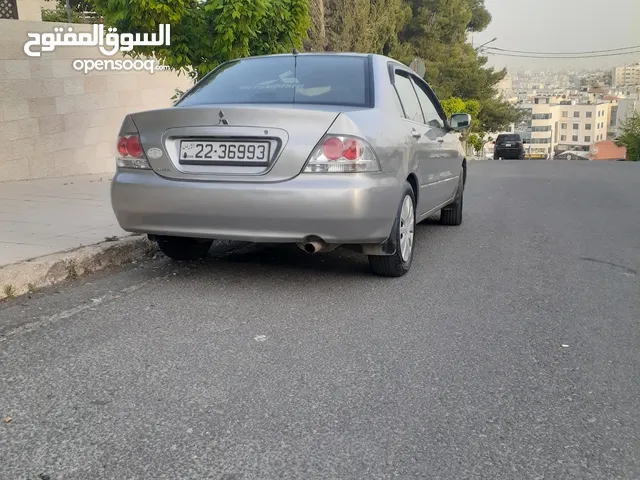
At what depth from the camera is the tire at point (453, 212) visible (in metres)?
7.28

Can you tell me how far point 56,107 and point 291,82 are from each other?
6.69 m

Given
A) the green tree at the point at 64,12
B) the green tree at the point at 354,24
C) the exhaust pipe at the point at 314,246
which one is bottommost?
the exhaust pipe at the point at 314,246

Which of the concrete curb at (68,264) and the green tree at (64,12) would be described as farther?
the green tree at (64,12)

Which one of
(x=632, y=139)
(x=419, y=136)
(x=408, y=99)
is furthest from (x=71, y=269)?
(x=632, y=139)

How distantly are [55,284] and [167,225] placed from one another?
0.85 metres

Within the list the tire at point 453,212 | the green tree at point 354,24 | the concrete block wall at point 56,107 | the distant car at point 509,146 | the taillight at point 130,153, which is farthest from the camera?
the distant car at point 509,146

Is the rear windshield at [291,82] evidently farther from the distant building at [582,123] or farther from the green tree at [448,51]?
the distant building at [582,123]

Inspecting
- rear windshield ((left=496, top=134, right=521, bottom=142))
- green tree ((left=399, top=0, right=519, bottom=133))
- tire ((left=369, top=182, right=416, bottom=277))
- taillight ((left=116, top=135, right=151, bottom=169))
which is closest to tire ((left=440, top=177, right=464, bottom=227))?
tire ((left=369, top=182, right=416, bottom=277))

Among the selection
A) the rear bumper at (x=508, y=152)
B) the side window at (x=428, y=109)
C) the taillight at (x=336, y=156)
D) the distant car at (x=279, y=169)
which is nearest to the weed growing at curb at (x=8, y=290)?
the distant car at (x=279, y=169)

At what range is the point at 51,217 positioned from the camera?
21.4ft

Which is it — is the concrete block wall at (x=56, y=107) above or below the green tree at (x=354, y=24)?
below

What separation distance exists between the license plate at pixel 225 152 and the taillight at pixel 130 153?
297 mm

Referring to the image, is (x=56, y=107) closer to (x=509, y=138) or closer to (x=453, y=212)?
(x=453, y=212)

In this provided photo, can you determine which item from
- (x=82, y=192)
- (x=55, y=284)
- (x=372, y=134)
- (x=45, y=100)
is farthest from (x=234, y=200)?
(x=45, y=100)
